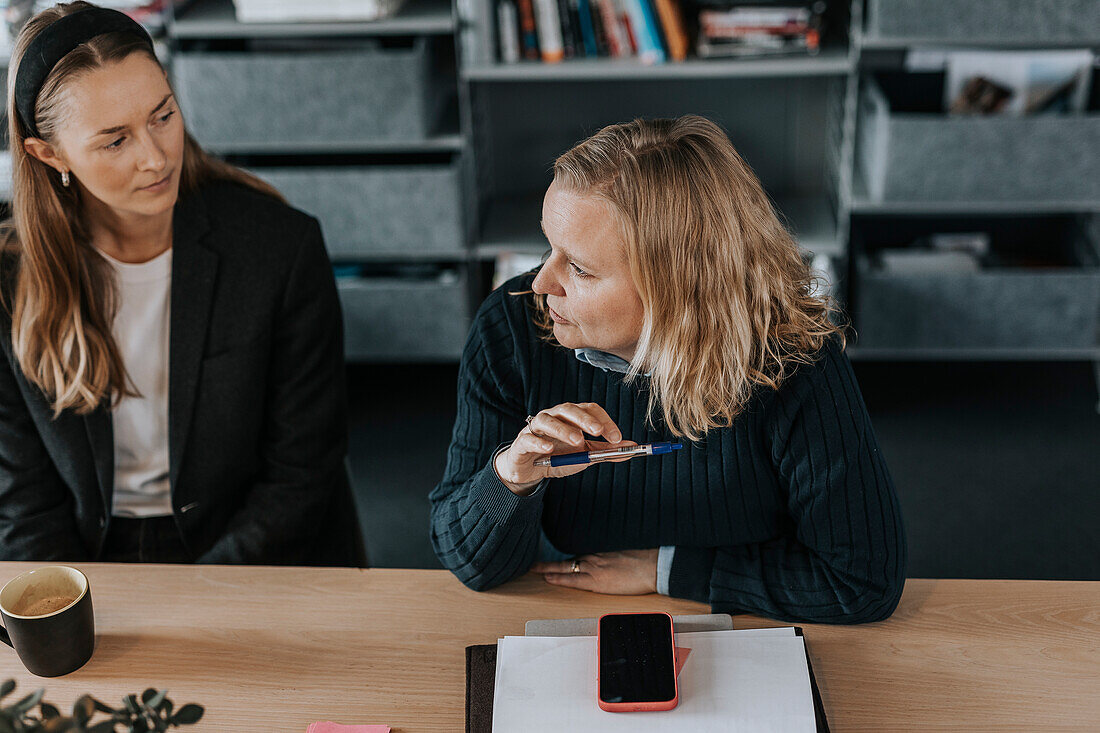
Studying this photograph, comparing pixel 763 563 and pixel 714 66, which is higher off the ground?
pixel 714 66

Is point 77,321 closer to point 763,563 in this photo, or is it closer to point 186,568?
point 186,568

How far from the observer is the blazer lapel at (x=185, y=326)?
1437 millimetres

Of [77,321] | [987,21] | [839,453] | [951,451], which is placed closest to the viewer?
[839,453]

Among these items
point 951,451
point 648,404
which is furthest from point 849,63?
point 648,404

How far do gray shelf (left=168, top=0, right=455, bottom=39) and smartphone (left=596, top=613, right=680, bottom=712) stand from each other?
5.79 ft

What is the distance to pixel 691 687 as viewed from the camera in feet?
3.25

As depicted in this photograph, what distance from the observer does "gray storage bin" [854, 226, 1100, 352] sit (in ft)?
8.37

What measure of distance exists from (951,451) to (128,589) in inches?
77.6

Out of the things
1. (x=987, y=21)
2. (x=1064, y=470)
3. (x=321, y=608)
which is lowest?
(x=1064, y=470)

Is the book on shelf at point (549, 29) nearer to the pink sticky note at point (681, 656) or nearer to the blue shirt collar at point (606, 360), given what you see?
the blue shirt collar at point (606, 360)

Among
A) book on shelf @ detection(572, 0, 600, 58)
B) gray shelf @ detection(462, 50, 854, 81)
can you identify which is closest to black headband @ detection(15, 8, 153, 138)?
gray shelf @ detection(462, 50, 854, 81)

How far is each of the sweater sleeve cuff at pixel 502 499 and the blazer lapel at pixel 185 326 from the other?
51 centimetres

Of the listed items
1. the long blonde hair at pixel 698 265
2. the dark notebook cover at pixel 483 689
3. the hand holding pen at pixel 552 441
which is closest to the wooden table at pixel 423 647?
the dark notebook cover at pixel 483 689

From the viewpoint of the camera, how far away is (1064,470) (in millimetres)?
2430
